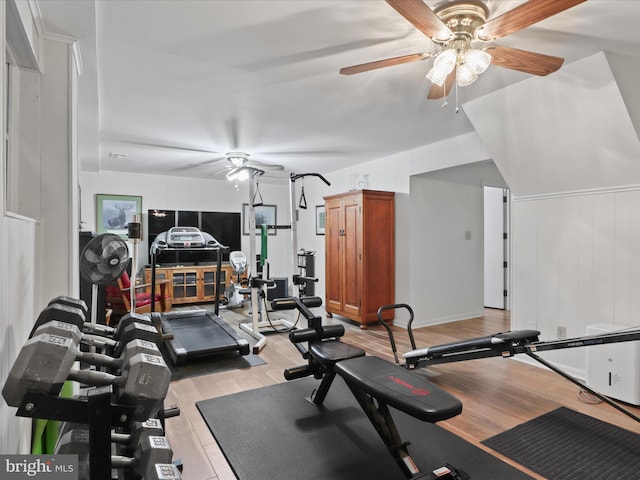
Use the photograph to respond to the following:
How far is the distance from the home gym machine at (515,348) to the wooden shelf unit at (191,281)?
4530mm

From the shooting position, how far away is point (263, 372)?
339cm

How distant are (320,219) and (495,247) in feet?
10.8

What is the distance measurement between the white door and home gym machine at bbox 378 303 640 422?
13.5 ft

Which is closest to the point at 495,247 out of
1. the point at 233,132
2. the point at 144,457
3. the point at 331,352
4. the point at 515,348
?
Result: the point at 515,348

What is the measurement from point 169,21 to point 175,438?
250 cm

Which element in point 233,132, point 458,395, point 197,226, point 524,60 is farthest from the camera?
point 197,226

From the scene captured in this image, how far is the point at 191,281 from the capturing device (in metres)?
6.74

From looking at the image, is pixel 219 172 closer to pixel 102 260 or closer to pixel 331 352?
pixel 102 260

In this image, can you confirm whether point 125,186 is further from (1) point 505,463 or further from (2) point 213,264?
(1) point 505,463

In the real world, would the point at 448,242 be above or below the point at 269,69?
below

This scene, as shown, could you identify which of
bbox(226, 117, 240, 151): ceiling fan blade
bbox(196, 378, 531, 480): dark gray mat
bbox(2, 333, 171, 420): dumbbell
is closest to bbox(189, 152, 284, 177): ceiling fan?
bbox(226, 117, 240, 151): ceiling fan blade

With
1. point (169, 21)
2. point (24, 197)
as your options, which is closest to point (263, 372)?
point (24, 197)

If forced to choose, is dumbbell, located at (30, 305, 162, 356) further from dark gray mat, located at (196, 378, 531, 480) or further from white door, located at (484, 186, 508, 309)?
white door, located at (484, 186, 508, 309)

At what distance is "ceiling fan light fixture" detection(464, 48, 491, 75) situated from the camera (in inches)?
75.9
